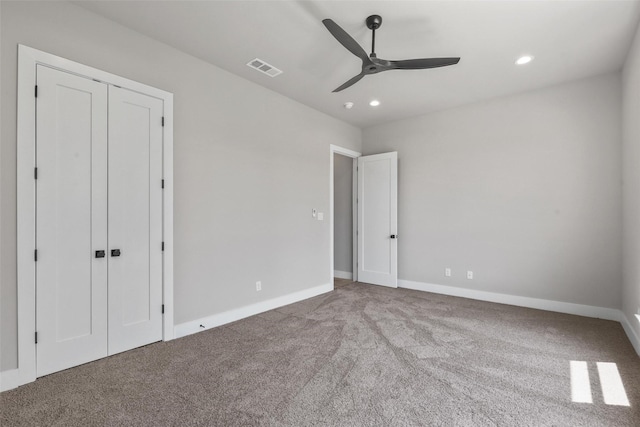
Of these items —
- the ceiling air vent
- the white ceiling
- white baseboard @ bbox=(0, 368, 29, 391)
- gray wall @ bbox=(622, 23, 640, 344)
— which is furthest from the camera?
the ceiling air vent

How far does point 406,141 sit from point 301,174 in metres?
2.03

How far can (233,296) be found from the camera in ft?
11.8

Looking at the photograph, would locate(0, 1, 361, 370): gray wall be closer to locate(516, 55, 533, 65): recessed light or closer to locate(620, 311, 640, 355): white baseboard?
locate(516, 55, 533, 65): recessed light

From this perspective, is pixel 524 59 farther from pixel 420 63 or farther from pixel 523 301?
pixel 523 301

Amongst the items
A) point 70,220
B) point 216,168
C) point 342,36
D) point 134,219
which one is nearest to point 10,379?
point 70,220

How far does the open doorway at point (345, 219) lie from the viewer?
18.9 ft

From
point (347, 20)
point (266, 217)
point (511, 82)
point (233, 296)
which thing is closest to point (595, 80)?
point (511, 82)

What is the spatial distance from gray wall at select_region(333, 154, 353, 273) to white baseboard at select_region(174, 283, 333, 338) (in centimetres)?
128

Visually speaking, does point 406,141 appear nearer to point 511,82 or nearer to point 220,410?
point 511,82

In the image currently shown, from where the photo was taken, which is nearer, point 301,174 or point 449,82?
point 449,82

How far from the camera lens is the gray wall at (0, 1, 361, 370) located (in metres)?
2.18

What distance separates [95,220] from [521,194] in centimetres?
494

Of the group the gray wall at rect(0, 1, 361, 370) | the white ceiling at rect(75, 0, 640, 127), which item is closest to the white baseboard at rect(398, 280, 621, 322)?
the gray wall at rect(0, 1, 361, 370)

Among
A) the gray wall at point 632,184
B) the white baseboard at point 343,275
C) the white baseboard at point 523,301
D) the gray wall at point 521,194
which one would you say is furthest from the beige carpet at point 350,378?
the white baseboard at point 343,275
